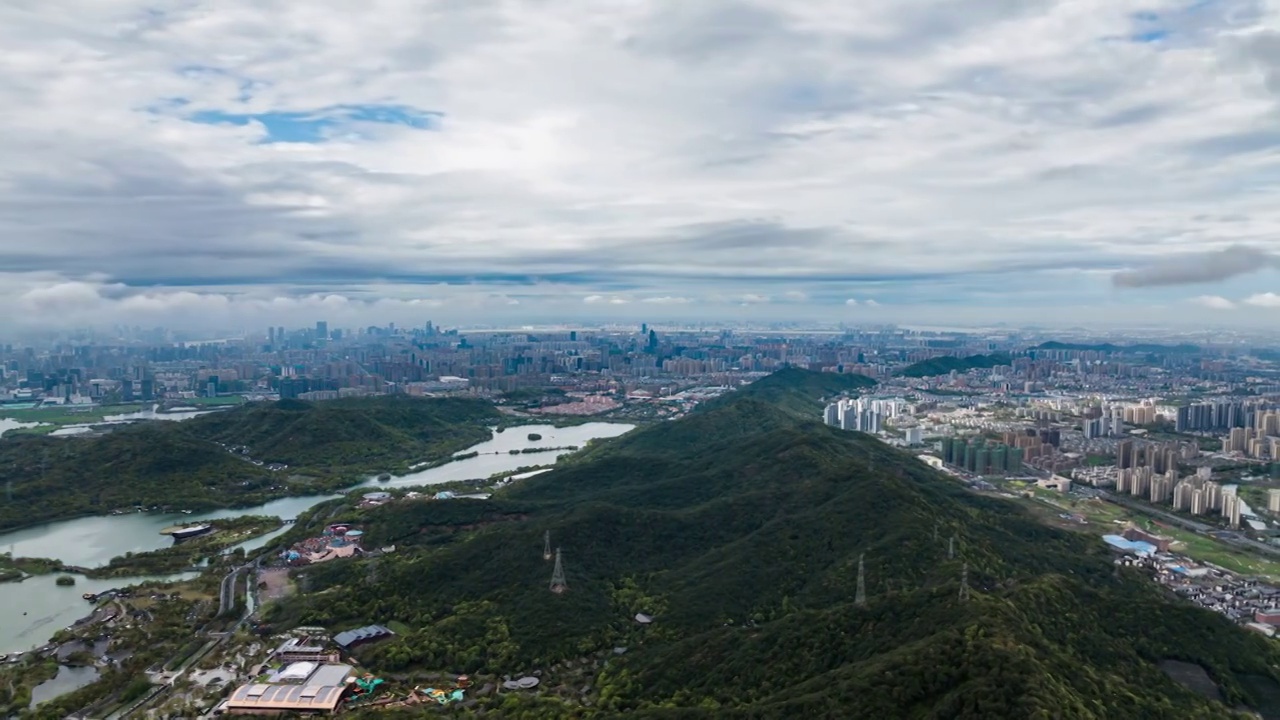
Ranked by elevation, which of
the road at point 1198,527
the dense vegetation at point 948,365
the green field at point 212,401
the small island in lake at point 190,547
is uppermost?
the dense vegetation at point 948,365

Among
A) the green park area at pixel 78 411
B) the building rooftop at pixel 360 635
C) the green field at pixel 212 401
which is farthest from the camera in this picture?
the green field at pixel 212 401

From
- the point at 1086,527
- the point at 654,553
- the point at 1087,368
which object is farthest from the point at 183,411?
the point at 1087,368

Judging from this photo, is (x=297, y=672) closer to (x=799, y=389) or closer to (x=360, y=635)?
(x=360, y=635)

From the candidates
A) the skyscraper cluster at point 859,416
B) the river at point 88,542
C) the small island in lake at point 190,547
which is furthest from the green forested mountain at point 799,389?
the small island in lake at point 190,547

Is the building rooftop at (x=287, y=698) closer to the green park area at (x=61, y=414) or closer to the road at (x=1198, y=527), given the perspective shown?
the road at (x=1198, y=527)

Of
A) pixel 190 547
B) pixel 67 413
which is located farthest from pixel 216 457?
pixel 67 413

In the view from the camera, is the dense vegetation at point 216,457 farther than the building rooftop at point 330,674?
Yes

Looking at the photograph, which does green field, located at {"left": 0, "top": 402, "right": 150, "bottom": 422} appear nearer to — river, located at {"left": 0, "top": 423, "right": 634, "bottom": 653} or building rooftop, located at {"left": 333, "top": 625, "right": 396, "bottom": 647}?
river, located at {"left": 0, "top": 423, "right": 634, "bottom": 653}
